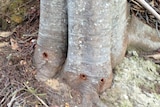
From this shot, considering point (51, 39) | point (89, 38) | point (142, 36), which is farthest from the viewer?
point (142, 36)

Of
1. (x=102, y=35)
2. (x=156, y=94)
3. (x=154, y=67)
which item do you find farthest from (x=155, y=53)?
(x=102, y=35)

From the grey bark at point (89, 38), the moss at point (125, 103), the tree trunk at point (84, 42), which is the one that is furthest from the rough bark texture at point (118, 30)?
the moss at point (125, 103)

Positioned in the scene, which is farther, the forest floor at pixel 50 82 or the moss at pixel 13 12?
the moss at pixel 13 12

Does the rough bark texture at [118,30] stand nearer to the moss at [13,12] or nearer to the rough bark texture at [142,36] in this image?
the rough bark texture at [142,36]

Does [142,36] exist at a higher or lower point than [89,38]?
lower

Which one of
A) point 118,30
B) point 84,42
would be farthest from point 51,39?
point 118,30

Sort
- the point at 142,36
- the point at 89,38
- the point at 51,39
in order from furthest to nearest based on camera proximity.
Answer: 1. the point at 142,36
2. the point at 51,39
3. the point at 89,38

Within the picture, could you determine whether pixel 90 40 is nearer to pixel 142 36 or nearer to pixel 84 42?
pixel 84 42
